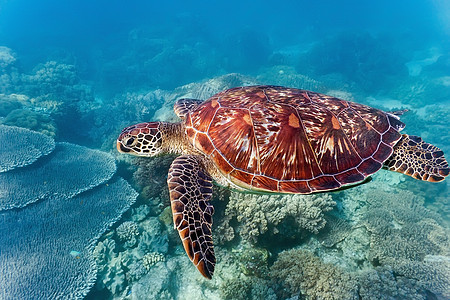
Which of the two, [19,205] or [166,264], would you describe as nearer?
[166,264]

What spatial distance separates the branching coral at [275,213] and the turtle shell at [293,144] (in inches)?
59.7

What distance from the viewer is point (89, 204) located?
446cm

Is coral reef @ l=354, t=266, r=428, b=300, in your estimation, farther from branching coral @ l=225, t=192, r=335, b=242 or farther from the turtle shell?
the turtle shell

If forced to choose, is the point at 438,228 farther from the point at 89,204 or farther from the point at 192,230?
the point at 89,204

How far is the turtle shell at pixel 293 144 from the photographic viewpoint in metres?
2.28

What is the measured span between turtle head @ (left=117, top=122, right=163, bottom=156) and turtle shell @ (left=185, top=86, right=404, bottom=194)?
30.3 inches

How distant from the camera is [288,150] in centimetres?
231

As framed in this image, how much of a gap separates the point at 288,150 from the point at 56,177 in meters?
5.24

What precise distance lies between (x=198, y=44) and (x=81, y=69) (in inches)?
459

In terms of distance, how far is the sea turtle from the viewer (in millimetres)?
2250

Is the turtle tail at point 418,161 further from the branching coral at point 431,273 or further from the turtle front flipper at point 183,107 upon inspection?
the turtle front flipper at point 183,107

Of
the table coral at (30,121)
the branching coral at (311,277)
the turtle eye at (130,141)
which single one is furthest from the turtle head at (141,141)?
the table coral at (30,121)

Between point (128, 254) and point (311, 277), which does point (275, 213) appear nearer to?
point (311, 277)

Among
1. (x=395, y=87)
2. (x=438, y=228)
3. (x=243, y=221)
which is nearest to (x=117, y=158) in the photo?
(x=243, y=221)
